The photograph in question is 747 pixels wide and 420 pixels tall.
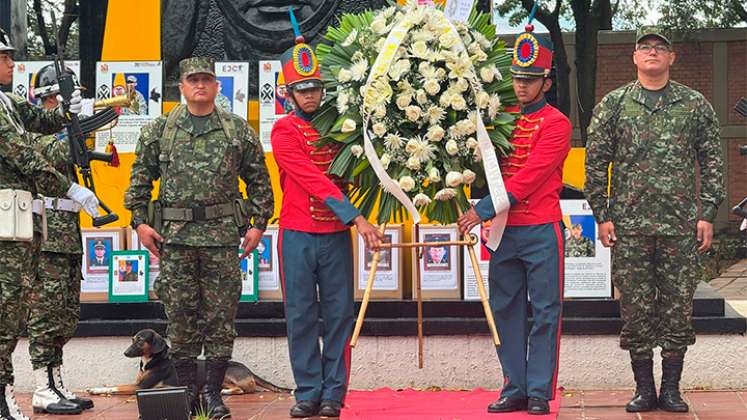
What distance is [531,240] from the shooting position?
266 inches

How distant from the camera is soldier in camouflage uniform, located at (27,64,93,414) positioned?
745cm

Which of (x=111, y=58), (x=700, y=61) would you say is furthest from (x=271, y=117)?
(x=700, y=61)

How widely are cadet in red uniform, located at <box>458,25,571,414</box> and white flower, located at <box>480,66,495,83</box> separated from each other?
0.42 ft

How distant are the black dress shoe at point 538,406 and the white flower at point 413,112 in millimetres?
1658

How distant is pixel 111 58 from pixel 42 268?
2253 millimetres

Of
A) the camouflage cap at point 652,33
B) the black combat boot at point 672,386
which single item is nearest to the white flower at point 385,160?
the camouflage cap at point 652,33

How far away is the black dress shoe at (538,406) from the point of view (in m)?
6.62

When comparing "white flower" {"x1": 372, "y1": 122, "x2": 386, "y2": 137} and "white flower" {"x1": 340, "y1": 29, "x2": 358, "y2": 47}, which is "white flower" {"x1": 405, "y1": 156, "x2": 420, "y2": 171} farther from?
"white flower" {"x1": 340, "y1": 29, "x2": 358, "y2": 47}

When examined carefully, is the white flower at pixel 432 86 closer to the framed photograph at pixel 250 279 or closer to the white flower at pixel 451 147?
the white flower at pixel 451 147

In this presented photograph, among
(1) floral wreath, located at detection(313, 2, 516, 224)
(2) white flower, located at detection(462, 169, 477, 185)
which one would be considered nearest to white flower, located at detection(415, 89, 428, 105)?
(1) floral wreath, located at detection(313, 2, 516, 224)

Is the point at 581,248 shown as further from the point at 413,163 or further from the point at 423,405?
the point at 413,163

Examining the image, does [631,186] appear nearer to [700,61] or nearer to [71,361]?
[71,361]

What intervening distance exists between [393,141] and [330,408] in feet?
5.10

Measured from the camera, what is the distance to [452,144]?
6.58m
